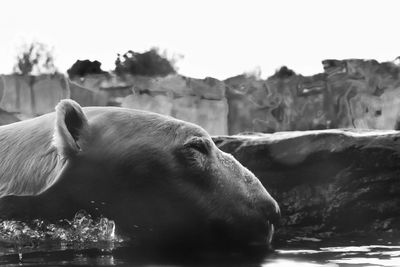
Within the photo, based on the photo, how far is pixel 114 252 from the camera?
11.4ft

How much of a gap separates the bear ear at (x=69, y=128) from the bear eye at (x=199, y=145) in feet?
1.91

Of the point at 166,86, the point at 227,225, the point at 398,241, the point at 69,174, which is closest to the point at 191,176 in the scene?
the point at 227,225

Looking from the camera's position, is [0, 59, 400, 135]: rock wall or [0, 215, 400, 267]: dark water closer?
[0, 215, 400, 267]: dark water

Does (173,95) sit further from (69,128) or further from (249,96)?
(69,128)

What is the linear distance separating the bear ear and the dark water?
42cm

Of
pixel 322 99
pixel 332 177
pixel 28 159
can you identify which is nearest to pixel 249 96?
pixel 322 99

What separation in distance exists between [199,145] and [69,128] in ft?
2.41

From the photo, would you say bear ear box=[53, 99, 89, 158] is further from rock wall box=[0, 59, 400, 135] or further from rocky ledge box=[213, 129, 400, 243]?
rock wall box=[0, 59, 400, 135]

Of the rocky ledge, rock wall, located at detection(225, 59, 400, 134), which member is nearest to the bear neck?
the rocky ledge

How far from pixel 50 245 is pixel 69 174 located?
0.46 metres

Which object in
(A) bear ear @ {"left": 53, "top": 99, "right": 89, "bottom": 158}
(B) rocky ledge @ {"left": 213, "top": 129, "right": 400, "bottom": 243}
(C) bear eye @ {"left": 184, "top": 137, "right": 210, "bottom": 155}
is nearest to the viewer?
(A) bear ear @ {"left": 53, "top": 99, "right": 89, "bottom": 158}

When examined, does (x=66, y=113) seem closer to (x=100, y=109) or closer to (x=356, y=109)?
(x=100, y=109)

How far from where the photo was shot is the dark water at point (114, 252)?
10.3 ft

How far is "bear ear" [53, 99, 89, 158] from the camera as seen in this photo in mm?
3564
